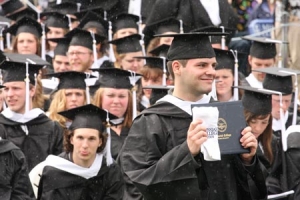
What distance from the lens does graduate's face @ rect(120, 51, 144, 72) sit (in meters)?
13.1

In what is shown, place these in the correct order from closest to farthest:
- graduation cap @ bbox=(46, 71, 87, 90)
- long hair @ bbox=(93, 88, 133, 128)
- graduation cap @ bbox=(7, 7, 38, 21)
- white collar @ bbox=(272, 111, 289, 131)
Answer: long hair @ bbox=(93, 88, 133, 128) → white collar @ bbox=(272, 111, 289, 131) → graduation cap @ bbox=(46, 71, 87, 90) → graduation cap @ bbox=(7, 7, 38, 21)

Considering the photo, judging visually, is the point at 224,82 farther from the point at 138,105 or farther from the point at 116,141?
the point at 116,141

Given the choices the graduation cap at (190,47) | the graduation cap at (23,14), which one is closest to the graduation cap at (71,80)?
the graduation cap at (23,14)

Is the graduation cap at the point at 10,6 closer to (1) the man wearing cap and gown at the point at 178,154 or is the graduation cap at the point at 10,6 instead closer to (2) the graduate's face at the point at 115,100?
(2) the graduate's face at the point at 115,100

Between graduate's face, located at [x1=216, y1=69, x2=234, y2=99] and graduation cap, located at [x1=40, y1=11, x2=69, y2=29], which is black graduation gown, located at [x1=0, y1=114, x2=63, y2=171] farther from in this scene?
graduation cap, located at [x1=40, y1=11, x2=69, y2=29]

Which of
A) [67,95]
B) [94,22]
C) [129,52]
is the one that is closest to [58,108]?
[67,95]

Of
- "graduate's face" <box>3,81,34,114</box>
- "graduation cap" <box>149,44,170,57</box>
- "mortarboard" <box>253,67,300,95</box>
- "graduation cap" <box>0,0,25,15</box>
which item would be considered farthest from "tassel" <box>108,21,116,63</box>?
"graduate's face" <box>3,81,34,114</box>

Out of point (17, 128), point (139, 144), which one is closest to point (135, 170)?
point (139, 144)

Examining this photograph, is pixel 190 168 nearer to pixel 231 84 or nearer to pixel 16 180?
pixel 16 180

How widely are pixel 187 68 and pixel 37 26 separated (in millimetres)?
7214

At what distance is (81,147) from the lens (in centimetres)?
1002

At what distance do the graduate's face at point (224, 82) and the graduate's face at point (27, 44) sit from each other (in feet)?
10.6

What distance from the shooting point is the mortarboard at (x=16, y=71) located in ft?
37.7

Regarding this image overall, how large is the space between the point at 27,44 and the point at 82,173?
163 inches
